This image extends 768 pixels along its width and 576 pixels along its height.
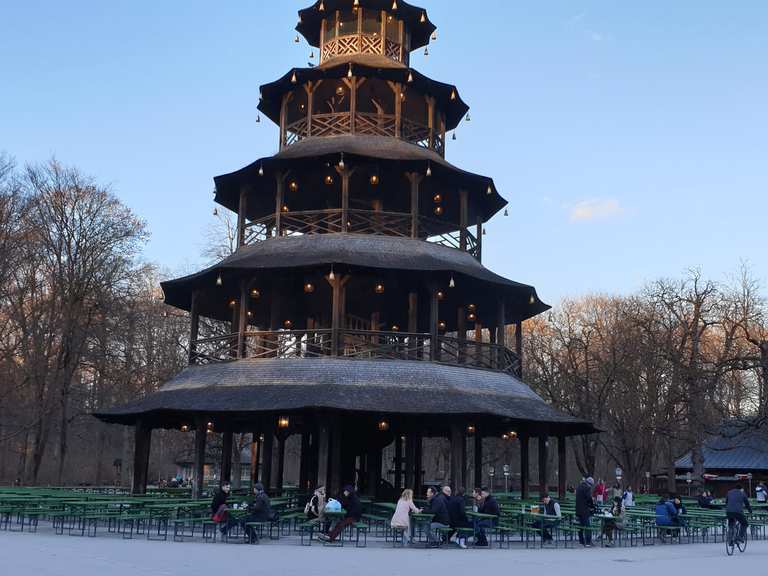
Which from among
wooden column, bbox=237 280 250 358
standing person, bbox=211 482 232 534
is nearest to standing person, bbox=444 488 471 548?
standing person, bbox=211 482 232 534

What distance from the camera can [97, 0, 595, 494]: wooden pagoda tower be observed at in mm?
27750

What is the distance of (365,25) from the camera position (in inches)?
1532

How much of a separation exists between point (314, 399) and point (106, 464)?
43.5 metres

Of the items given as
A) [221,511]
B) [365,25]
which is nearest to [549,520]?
[221,511]

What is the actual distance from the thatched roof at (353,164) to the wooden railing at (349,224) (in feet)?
5.23

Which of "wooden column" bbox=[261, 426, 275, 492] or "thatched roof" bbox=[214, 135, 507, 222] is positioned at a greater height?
"thatched roof" bbox=[214, 135, 507, 222]

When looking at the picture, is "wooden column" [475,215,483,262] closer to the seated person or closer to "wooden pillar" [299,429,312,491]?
"wooden pillar" [299,429,312,491]

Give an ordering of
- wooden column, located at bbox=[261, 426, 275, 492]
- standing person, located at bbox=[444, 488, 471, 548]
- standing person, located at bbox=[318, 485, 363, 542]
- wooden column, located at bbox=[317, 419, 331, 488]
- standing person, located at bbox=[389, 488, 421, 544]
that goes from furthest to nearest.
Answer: wooden column, located at bbox=[261, 426, 275, 492], wooden column, located at bbox=[317, 419, 331, 488], standing person, located at bbox=[444, 488, 471, 548], standing person, located at bbox=[318, 485, 363, 542], standing person, located at bbox=[389, 488, 421, 544]

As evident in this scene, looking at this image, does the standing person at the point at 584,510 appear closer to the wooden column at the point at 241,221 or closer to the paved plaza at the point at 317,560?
the paved plaza at the point at 317,560

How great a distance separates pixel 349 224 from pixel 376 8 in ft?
38.3

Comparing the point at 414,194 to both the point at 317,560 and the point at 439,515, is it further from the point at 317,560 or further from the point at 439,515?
the point at 317,560

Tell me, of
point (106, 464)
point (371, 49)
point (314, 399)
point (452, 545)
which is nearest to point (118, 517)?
point (314, 399)

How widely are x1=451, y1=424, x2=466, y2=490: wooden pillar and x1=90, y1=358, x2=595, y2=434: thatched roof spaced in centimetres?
95

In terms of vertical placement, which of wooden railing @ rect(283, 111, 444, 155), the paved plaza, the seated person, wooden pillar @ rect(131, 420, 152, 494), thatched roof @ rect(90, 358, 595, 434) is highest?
wooden railing @ rect(283, 111, 444, 155)
